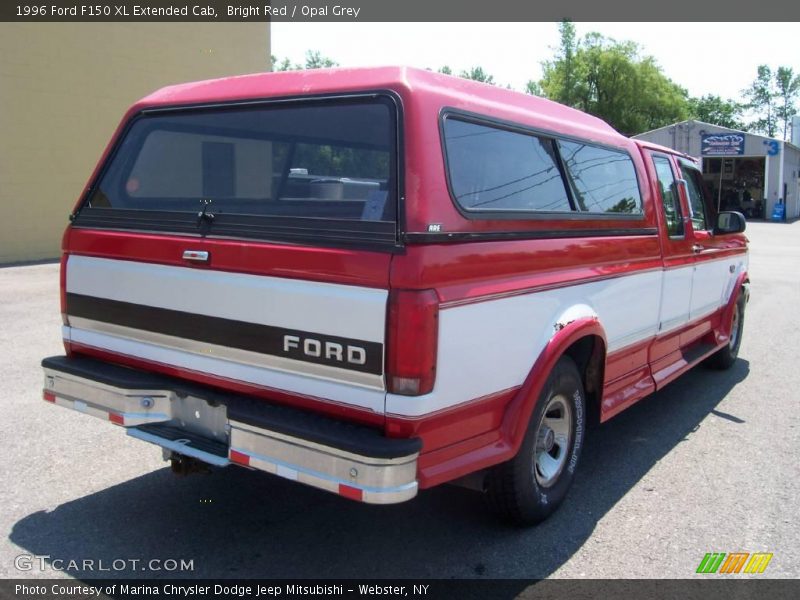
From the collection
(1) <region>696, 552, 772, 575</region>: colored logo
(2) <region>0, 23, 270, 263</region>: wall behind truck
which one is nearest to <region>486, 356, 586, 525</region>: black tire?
(1) <region>696, 552, 772, 575</region>: colored logo

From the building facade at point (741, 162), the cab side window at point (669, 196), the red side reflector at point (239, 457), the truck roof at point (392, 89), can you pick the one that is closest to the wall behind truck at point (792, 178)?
the building facade at point (741, 162)

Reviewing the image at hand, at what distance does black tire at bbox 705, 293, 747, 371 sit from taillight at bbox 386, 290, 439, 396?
16.4ft

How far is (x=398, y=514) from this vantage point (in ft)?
13.1

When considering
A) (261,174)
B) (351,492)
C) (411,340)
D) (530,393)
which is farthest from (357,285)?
(261,174)

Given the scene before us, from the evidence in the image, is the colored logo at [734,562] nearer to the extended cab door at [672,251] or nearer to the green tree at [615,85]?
the extended cab door at [672,251]

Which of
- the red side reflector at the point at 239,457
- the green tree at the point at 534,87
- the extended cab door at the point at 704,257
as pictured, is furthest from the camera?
the green tree at the point at 534,87

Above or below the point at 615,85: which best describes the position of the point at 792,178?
below

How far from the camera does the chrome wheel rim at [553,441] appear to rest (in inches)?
153

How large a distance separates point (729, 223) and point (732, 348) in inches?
61.3

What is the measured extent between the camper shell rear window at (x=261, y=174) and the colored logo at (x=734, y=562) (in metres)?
2.19

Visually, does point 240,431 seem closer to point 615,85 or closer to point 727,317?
point 727,317

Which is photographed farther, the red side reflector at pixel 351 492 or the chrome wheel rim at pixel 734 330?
the chrome wheel rim at pixel 734 330

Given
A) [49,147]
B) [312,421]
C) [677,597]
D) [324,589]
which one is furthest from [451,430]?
[49,147]

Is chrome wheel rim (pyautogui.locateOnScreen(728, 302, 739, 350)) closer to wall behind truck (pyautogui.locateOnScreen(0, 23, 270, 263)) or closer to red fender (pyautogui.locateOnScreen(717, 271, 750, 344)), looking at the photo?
red fender (pyautogui.locateOnScreen(717, 271, 750, 344))
